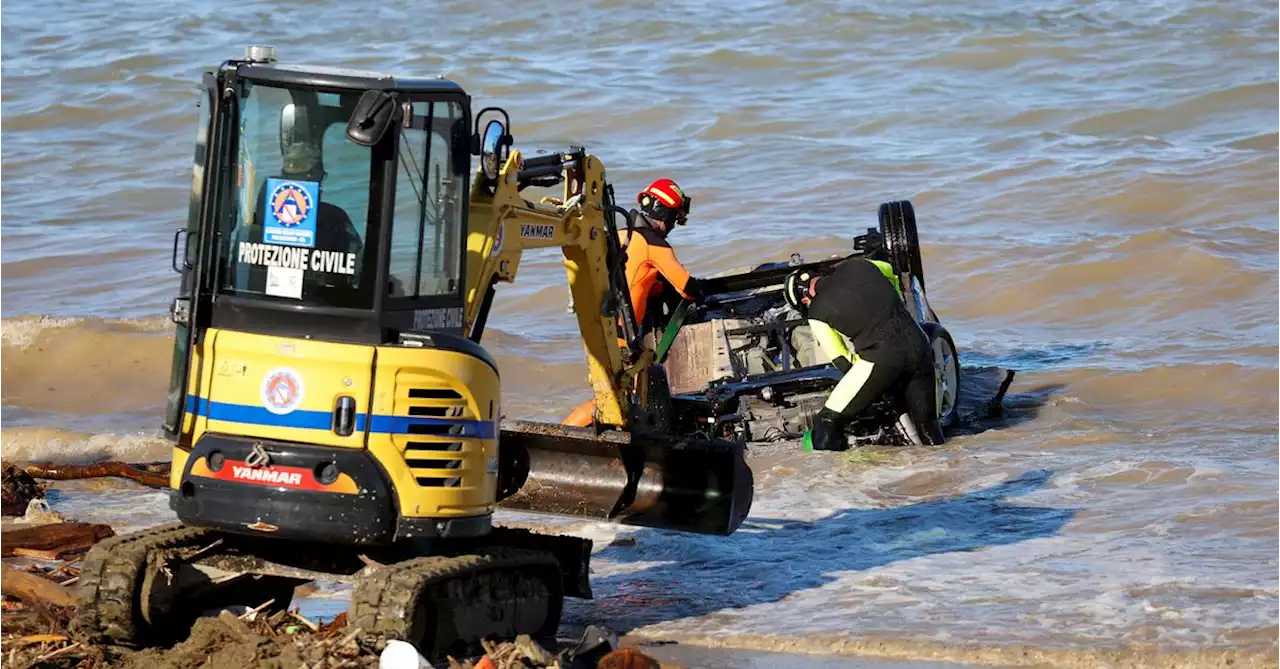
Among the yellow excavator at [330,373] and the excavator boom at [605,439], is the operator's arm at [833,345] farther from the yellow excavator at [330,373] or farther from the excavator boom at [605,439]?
the yellow excavator at [330,373]

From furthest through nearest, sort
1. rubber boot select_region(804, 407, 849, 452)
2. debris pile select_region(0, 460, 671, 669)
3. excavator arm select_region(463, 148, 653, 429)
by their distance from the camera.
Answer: rubber boot select_region(804, 407, 849, 452) → excavator arm select_region(463, 148, 653, 429) → debris pile select_region(0, 460, 671, 669)

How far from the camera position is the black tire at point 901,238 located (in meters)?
14.0

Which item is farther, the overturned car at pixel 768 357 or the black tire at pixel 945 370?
the black tire at pixel 945 370

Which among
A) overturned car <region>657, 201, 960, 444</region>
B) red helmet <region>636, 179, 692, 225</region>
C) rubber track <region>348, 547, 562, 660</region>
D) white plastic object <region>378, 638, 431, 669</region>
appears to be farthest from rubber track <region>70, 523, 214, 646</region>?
red helmet <region>636, 179, 692, 225</region>

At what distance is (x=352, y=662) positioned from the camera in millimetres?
7188

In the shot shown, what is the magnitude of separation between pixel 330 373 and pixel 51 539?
378 cm

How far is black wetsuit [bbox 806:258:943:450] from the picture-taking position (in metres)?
12.6

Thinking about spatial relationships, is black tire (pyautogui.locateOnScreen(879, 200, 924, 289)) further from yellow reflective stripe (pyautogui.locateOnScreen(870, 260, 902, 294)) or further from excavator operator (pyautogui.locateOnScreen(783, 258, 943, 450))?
excavator operator (pyautogui.locateOnScreen(783, 258, 943, 450))

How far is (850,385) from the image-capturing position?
12.7 metres

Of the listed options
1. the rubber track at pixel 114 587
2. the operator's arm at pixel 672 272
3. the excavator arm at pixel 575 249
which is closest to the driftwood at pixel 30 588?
the rubber track at pixel 114 587

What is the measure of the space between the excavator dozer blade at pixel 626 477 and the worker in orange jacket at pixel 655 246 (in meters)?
3.29

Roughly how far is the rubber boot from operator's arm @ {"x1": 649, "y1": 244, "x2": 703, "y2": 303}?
1301mm

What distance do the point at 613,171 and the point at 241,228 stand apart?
18528 millimetres

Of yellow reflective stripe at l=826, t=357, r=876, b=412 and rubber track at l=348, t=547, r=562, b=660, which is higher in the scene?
yellow reflective stripe at l=826, t=357, r=876, b=412
